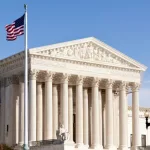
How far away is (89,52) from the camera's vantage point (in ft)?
257

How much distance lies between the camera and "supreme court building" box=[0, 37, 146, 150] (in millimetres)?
73188

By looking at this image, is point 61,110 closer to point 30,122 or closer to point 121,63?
point 30,122

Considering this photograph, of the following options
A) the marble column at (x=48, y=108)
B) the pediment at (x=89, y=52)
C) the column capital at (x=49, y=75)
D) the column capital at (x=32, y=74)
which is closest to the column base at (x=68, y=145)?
the marble column at (x=48, y=108)

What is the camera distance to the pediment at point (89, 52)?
243ft

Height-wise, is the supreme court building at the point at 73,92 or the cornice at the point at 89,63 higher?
the cornice at the point at 89,63

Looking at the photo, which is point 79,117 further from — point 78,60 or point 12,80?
point 12,80

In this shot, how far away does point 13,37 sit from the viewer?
4794cm

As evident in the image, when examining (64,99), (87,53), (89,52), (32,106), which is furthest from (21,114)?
(89,52)

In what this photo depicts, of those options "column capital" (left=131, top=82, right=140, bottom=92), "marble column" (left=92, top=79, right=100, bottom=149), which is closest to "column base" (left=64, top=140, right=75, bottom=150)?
"marble column" (left=92, top=79, right=100, bottom=149)

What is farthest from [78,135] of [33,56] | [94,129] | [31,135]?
[33,56]

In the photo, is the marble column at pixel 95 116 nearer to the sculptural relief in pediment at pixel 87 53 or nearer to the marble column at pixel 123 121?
the sculptural relief in pediment at pixel 87 53

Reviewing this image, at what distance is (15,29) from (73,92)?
118 ft

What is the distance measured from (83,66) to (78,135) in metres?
9.60

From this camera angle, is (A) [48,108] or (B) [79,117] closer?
(A) [48,108]
